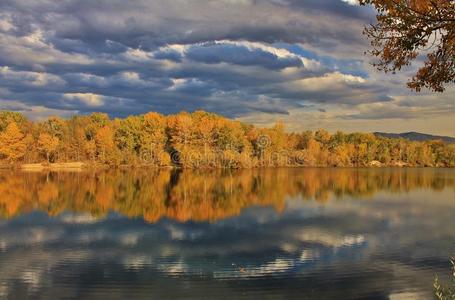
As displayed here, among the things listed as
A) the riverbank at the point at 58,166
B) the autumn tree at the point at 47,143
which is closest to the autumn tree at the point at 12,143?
the autumn tree at the point at 47,143

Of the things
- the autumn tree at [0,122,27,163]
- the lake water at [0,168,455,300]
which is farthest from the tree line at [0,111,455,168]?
the lake water at [0,168,455,300]

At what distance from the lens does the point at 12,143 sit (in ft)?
325

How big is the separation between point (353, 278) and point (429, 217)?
19112 millimetres

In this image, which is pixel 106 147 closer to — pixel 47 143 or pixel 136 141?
pixel 136 141

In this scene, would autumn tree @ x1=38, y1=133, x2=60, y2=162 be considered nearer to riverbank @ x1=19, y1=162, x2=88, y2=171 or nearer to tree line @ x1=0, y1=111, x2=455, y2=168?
tree line @ x1=0, y1=111, x2=455, y2=168

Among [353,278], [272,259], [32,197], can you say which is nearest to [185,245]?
[272,259]

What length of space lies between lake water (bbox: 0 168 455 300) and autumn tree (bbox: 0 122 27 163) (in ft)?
219

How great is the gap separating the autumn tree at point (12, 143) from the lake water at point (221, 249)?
6668 cm

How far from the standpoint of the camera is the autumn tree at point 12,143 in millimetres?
97875

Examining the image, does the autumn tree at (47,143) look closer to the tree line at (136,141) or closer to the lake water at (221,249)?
the tree line at (136,141)

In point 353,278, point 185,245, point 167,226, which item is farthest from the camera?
point 167,226

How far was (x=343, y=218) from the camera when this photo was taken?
99.9 ft

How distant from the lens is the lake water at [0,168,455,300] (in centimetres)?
1438

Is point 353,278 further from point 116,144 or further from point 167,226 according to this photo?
point 116,144
